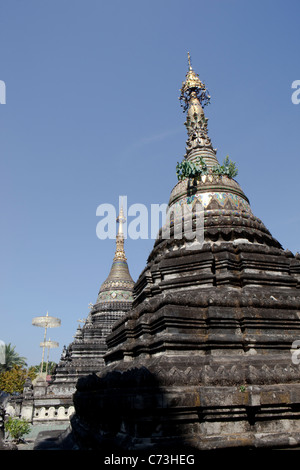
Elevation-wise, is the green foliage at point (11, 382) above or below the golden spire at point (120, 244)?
below

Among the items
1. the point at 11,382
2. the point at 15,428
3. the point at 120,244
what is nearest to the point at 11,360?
the point at 11,382

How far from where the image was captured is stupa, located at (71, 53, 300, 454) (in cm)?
593

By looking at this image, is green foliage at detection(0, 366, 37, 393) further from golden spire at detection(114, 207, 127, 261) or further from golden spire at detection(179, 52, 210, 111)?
golden spire at detection(179, 52, 210, 111)

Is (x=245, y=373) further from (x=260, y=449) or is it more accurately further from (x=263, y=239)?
(x=263, y=239)

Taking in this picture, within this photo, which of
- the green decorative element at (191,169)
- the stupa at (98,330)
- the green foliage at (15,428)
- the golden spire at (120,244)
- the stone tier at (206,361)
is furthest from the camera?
the golden spire at (120,244)

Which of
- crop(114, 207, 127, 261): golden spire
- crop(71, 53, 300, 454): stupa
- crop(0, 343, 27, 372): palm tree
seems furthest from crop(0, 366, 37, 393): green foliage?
crop(71, 53, 300, 454): stupa

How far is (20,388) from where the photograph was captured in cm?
4550

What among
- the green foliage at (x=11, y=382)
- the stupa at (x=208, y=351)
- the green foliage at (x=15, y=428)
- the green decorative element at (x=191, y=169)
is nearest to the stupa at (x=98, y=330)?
the green foliage at (x=15, y=428)

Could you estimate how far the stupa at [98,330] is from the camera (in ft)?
72.1

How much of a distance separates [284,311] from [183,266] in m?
3.05

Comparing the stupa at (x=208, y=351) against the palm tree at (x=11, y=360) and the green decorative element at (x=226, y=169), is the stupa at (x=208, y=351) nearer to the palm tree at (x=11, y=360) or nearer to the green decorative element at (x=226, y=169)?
the green decorative element at (x=226, y=169)

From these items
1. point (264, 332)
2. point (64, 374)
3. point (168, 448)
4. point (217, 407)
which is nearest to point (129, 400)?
point (168, 448)

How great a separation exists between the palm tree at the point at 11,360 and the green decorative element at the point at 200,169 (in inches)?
2032

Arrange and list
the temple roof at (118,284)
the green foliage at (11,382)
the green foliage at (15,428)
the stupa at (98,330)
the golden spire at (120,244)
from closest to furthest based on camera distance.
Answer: the green foliage at (15,428)
the stupa at (98,330)
the temple roof at (118,284)
the golden spire at (120,244)
the green foliage at (11,382)
